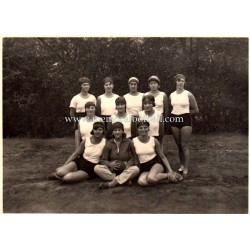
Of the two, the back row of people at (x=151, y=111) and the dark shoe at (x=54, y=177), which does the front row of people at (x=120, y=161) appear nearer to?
the dark shoe at (x=54, y=177)

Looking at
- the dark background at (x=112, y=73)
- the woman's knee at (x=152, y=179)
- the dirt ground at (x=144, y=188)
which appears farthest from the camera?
the dark background at (x=112, y=73)

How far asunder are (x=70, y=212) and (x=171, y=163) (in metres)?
1.74

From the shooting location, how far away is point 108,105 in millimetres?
5930

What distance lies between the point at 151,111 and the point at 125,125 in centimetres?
44

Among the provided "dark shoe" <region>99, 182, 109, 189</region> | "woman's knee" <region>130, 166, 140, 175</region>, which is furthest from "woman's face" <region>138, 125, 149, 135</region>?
"dark shoe" <region>99, 182, 109, 189</region>

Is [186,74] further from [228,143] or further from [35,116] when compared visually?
[35,116]

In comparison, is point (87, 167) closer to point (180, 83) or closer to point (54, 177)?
point (54, 177)

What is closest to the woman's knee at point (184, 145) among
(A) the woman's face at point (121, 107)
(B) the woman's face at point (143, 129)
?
(B) the woman's face at point (143, 129)

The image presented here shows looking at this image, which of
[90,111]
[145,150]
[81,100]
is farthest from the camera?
[81,100]

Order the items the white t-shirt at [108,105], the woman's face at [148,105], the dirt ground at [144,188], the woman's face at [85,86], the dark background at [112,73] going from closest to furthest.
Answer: the dirt ground at [144,188] → the woman's face at [148,105] → the dark background at [112,73] → the white t-shirt at [108,105] → the woman's face at [85,86]

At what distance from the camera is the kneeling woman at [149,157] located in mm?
5527

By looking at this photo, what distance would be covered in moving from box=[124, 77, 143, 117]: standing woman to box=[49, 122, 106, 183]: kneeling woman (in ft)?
1.76

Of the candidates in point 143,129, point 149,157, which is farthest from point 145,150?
point 143,129

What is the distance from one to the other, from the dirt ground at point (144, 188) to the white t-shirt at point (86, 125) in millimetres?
402
